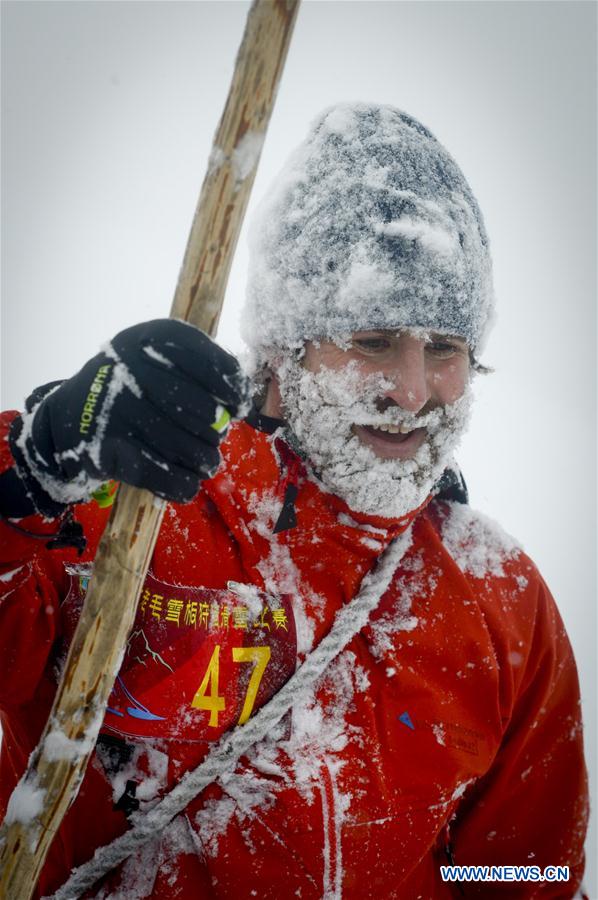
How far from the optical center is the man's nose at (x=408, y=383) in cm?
159

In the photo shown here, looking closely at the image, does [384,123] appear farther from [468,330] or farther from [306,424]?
[306,424]

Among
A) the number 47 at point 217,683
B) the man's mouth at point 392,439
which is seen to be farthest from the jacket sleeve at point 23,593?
the man's mouth at point 392,439

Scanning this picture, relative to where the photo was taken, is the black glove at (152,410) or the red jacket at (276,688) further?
the red jacket at (276,688)

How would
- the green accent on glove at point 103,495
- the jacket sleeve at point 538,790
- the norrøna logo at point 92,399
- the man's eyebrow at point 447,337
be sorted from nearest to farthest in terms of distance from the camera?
the norrøna logo at point 92,399 < the green accent on glove at point 103,495 < the man's eyebrow at point 447,337 < the jacket sleeve at point 538,790

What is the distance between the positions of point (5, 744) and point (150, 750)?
23.9 inches

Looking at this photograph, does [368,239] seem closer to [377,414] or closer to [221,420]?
[377,414]

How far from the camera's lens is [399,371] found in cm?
161

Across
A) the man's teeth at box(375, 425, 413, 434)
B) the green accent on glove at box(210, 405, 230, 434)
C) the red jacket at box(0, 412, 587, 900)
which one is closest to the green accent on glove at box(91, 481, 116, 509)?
the red jacket at box(0, 412, 587, 900)

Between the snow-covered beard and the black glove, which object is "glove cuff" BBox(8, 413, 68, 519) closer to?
the black glove

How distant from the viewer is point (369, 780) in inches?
60.5

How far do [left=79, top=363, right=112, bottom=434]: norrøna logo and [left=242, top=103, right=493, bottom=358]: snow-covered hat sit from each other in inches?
29.2

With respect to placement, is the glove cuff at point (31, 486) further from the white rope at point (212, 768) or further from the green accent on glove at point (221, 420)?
the white rope at point (212, 768)

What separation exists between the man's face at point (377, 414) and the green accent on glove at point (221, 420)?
54 cm

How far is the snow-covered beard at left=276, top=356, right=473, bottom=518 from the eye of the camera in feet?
5.23
